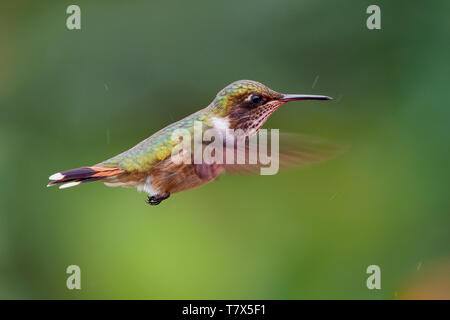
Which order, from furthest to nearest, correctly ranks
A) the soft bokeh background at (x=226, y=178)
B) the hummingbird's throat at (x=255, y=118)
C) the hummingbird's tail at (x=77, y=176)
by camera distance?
the soft bokeh background at (x=226, y=178)
the hummingbird's throat at (x=255, y=118)
the hummingbird's tail at (x=77, y=176)

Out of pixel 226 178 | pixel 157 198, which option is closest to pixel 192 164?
pixel 157 198

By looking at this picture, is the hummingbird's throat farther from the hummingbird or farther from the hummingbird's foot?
the hummingbird's foot

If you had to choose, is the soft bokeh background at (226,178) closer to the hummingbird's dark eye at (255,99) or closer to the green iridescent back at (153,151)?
the green iridescent back at (153,151)

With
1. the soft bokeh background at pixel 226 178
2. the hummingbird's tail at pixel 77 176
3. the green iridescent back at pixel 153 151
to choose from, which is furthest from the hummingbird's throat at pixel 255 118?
the soft bokeh background at pixel 226 178

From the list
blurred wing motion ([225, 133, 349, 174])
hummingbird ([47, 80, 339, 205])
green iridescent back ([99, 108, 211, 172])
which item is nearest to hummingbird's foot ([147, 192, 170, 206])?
hummingbird ([47, 80, 339, 205])

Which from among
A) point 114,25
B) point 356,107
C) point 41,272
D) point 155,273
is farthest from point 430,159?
point 41,272

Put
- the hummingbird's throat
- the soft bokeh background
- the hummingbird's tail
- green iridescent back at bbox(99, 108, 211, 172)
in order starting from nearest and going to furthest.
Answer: the hummingbird's tail
the hummingbird's throat
green iridescent back at bbox(99, 108, 211, 172)
the soft bokeh background

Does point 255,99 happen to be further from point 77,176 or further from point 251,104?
point 77,176
